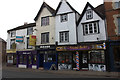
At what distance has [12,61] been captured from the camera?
23516mm

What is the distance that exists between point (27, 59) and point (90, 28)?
13.2m

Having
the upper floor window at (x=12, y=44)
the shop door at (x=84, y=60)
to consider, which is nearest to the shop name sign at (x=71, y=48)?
the shop door at (x=84, y=60)

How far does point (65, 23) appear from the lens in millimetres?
17375

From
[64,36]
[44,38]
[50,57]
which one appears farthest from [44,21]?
[50,57]

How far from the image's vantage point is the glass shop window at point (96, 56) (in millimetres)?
14109

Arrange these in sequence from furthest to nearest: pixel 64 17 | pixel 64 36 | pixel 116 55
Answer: pixel 64 17 < pixel 64 36 < pixel 116 55

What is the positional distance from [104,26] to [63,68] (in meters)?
8.68

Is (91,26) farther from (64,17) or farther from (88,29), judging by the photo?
(64,17)

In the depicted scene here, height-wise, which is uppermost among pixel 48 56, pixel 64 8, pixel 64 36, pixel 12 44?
pixel 64 8

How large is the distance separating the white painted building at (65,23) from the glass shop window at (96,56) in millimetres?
3107

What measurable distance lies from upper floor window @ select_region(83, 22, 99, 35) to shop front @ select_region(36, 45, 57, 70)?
18.9 ft

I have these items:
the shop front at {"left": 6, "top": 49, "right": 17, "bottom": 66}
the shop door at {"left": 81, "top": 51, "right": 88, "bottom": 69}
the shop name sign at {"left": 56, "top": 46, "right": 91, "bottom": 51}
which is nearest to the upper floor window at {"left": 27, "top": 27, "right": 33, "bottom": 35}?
the shop front at {"left": 6, "top": 49, "right": 17, "bottom": 66}

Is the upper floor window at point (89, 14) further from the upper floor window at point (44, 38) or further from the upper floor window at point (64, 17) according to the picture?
the upper floor window at point (44, 38)

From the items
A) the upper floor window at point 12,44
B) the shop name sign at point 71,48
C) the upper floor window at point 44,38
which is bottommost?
the shop name sign at point 71,48
